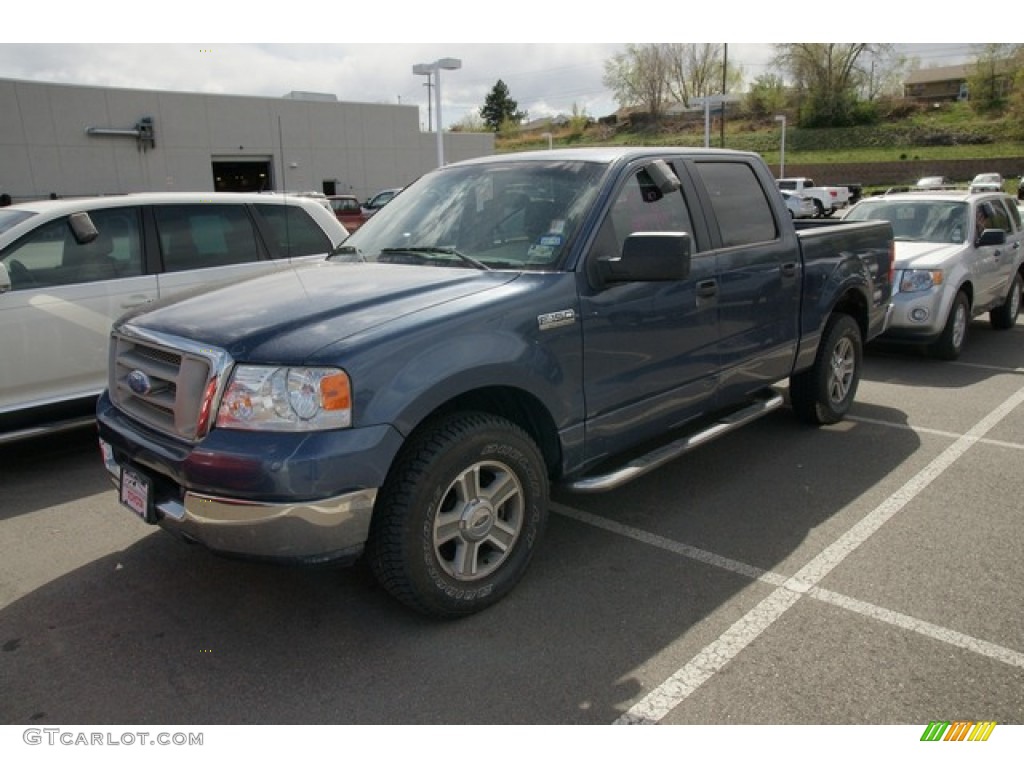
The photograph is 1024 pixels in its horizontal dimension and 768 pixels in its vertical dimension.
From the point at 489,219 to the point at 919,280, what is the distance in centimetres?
585

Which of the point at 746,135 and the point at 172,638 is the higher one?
the point at 746,135

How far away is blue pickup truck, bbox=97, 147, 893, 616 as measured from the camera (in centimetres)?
283

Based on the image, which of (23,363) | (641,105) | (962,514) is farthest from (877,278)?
(641,105)

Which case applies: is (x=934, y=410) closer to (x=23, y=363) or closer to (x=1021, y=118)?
(x=23, y=363)

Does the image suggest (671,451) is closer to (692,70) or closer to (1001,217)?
(1001,217)

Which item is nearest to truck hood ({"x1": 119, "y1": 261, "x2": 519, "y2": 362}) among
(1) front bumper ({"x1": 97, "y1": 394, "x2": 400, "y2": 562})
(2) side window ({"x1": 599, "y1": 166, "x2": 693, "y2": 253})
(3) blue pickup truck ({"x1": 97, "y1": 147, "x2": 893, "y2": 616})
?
(3) blue pickup truck ({"x1": 97, "y1": 147, "x2": 893, "y2": 616})

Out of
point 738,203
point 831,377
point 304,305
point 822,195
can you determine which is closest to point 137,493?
point 304,305

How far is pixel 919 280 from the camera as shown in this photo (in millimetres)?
7996

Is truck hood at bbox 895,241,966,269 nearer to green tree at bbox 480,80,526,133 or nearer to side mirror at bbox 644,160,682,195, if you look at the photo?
side mirror at bbox 644,160,682,195

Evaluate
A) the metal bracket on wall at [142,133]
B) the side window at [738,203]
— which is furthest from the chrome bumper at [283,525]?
the metal bracket on wall at [142,133]

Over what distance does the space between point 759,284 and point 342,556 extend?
10.0 ft

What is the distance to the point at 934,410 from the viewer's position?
6445 millimetres

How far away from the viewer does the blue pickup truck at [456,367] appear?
9.29 ft

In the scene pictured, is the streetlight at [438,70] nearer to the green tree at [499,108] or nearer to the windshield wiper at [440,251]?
the windshield wiper at [440,251]
